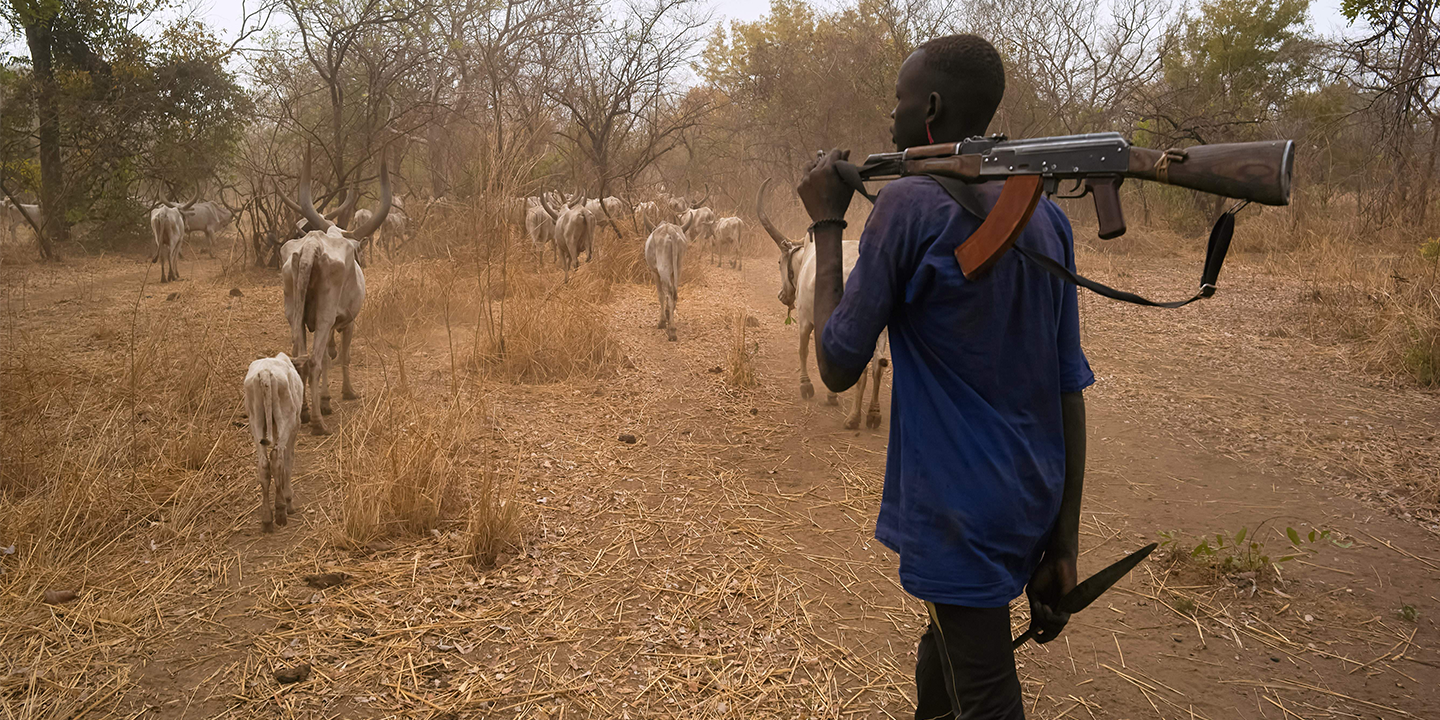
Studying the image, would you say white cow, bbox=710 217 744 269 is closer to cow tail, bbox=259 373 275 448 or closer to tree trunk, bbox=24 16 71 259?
tree trunk, bbox=24 16 71 259

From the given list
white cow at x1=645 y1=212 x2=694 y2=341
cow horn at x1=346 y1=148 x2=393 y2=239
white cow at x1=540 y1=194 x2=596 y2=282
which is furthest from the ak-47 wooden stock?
white cow at x1=540 y1=194 x2=596 y2=282

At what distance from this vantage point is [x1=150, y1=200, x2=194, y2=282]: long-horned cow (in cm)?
1157

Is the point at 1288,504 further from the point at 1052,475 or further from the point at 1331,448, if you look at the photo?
the point at 1052,475

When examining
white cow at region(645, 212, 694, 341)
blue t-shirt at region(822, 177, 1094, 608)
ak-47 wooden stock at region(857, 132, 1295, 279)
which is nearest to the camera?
ak-47 wooden stock at region(857, 132, 1295, 279)

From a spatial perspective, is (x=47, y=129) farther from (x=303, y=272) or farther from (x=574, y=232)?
(x=303, y=272)

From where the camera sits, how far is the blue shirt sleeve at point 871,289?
5.26 ft

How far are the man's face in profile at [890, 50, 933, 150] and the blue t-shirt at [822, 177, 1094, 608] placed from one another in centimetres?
15

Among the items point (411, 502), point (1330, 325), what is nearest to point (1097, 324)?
point (1330, 325)

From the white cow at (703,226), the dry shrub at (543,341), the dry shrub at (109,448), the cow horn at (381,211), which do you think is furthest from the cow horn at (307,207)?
the white cow at (703,226)

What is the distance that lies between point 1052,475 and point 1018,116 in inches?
706

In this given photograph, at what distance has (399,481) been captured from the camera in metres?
4.04

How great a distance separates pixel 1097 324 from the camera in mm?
9109

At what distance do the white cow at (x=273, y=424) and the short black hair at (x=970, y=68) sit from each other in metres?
3.68

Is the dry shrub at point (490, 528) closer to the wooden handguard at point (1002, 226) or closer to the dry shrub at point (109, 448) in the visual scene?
the dry shrub at point (109, 448)
